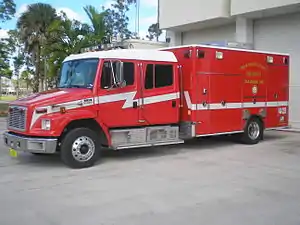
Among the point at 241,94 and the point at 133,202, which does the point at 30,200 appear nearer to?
the point at 133,202

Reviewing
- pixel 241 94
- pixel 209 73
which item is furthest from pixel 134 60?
pixel 241 94

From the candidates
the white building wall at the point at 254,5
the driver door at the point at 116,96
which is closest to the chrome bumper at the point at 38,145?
the driver door at the point at 116,96

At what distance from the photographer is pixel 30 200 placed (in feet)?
21.9

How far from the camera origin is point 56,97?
9.07 metres

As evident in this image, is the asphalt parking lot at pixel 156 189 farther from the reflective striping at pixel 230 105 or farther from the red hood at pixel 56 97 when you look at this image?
the red hood at pixel 56 97

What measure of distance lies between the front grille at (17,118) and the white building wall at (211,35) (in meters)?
15.3

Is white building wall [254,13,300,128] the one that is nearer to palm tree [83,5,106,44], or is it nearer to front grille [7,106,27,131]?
palm tree [83,5,106,44]

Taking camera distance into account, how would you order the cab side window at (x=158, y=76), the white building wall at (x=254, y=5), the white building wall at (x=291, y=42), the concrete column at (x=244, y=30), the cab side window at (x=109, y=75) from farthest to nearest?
the concrete column at (x=244, y=30) < the white building wall at (x=291, y=42) < the white building wall at (x=254, y=5) < the cab side window at (x=158, y=76) < the cab side window at (x=109, y=75)

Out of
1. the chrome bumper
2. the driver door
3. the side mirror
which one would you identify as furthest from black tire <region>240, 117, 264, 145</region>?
the chrome bumper

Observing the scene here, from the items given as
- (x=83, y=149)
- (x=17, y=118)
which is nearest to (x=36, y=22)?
(x=17, y=118)

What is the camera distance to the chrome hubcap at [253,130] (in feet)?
43.6

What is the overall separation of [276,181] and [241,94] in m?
4.98

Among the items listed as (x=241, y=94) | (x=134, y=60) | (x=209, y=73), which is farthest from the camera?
(x=241, y=94)

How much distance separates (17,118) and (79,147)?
159 centimetres
